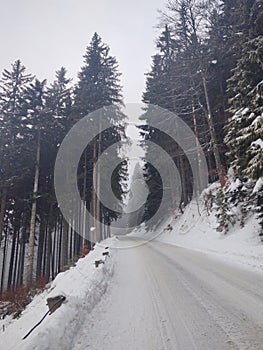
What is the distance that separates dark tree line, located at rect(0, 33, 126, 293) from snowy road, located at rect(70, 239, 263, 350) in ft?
35.7

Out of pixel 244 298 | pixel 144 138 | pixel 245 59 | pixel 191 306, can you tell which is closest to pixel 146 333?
pixel 191 306

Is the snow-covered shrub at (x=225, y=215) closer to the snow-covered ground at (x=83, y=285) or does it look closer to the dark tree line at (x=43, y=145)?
the snow-covered ground at (x=83, y=285)

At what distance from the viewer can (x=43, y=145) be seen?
18156mm

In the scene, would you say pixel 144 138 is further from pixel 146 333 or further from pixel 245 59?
pixel 146 333

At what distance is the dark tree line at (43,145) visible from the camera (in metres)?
16.6

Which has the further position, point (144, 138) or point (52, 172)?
point (144, 138)

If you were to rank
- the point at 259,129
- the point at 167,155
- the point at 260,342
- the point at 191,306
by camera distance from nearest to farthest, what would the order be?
the point at 260,342, the point at 191,306, the point at 259,129, the point at 167,155

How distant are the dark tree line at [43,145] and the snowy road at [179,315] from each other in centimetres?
1088

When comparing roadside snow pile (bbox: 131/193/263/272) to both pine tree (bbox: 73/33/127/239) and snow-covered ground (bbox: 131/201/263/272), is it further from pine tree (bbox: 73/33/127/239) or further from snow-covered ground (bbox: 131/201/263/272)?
pine tree (bbox: 73/33/127/239)

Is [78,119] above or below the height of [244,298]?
above

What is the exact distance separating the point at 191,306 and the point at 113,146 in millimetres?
16446

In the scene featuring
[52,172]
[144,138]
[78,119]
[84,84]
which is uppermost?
[84,84]

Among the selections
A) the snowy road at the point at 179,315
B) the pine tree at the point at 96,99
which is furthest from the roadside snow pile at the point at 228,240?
the pine tree at the point at 96,99

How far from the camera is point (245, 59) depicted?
8672 millimetres
